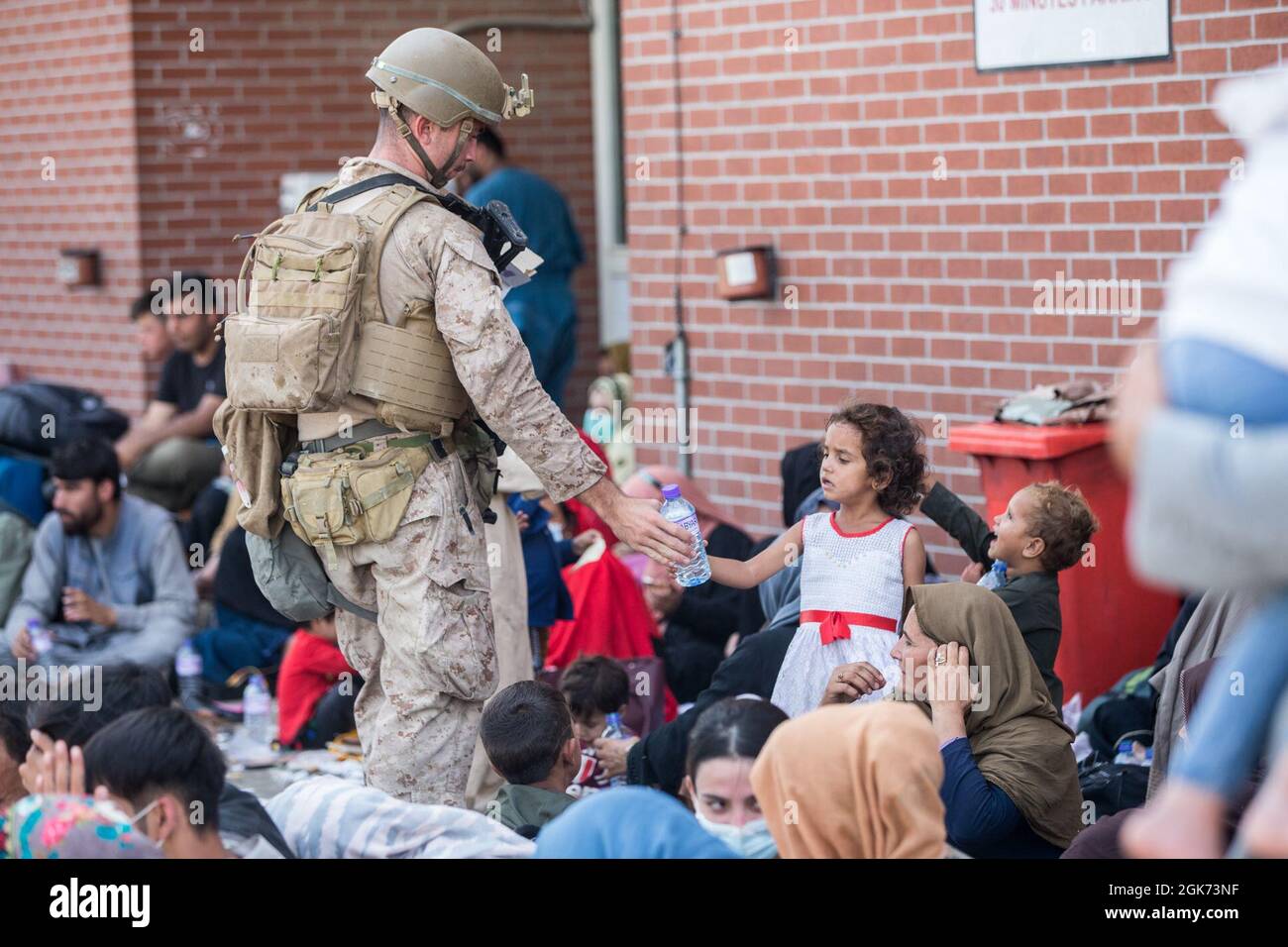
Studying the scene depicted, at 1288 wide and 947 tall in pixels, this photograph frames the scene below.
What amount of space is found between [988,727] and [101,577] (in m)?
4.15

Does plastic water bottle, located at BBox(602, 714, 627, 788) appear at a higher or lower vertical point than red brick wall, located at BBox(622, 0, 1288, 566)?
lower

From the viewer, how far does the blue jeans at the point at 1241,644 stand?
1.72 meters

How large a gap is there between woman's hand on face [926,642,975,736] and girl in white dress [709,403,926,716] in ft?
1.89

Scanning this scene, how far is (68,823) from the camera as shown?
113 inches

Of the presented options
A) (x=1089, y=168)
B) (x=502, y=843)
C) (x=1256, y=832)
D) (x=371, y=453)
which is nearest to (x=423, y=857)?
(x=502, y=843)

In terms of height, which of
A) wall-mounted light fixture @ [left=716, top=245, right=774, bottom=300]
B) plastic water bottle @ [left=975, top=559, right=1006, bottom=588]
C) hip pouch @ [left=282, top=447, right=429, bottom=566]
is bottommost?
plastic water bottle @ [left=975, top=559, right=1006, bottom=588]

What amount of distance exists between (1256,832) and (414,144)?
2.84 metres

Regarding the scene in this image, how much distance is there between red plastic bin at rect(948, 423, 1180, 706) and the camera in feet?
17.4

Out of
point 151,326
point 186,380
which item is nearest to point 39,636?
point 186,380

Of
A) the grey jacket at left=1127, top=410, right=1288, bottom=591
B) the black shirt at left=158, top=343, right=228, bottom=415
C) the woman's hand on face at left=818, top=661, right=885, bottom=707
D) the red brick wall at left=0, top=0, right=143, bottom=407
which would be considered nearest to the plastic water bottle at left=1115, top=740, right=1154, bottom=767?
the woman's hand on face at left=818, top=661, right=885, bottom=707

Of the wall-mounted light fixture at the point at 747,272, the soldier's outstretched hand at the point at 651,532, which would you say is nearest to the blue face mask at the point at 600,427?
the wall-mounted light fixture at the point at 747,272

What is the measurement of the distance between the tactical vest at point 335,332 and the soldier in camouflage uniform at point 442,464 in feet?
0.15

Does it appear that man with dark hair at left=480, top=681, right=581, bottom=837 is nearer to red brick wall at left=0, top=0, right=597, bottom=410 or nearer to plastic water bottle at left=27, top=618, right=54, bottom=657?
plastic water bottle at left=27, top=618, right=54, bottom=657

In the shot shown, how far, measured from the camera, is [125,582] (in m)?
6.79
